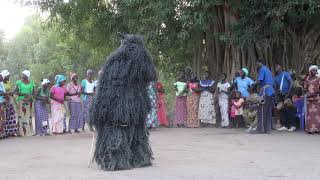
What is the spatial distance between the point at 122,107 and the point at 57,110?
21.2 ft

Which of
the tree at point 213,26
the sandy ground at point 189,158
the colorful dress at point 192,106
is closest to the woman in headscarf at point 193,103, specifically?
the colorful dress at point 192,106

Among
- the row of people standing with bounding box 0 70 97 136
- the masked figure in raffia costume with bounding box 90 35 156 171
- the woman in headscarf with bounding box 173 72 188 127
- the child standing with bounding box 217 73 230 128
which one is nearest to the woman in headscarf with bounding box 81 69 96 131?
the row of people standing with bounding box 0 70 97 136

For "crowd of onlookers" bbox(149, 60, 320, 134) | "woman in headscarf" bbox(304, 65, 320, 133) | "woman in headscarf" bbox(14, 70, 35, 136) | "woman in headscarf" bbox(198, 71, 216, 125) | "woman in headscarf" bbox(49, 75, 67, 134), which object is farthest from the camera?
"woman in headscarf" bbox(198, 71, 216, 125)

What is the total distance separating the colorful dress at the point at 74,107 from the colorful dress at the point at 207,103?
3413 millimetres

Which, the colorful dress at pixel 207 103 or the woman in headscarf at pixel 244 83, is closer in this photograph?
the woman in headscarf at pixel 244 83

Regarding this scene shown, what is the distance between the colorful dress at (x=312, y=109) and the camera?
12729 mm

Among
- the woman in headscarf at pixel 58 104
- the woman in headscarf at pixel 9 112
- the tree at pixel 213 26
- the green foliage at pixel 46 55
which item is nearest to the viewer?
the woman in headscarf at pixel 9 112

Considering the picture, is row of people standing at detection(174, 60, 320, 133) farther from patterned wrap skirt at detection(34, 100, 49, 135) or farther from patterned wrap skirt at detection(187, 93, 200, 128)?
patterned wrap skirt at detection(34, 100, 49, 135)

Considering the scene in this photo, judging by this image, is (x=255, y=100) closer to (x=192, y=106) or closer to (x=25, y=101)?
(x=192, y=106)

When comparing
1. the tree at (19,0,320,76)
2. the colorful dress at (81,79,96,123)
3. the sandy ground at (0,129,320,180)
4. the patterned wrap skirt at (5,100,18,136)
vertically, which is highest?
the tree at (19,0,320,76)

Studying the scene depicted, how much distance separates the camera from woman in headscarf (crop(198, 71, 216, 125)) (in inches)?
600

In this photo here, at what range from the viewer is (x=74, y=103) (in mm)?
14133

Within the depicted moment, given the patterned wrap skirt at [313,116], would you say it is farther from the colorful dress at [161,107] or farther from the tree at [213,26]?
the colorful dress at [161,107]

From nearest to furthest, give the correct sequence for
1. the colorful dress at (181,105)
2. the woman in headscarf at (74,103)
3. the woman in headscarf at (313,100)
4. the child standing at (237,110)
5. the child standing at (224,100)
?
the woman in headscarf at (313,100), the woman in headscarf at (74,103), the child standing at (237,110), the child standing at (224,100), the colorful dress at (181,105)
